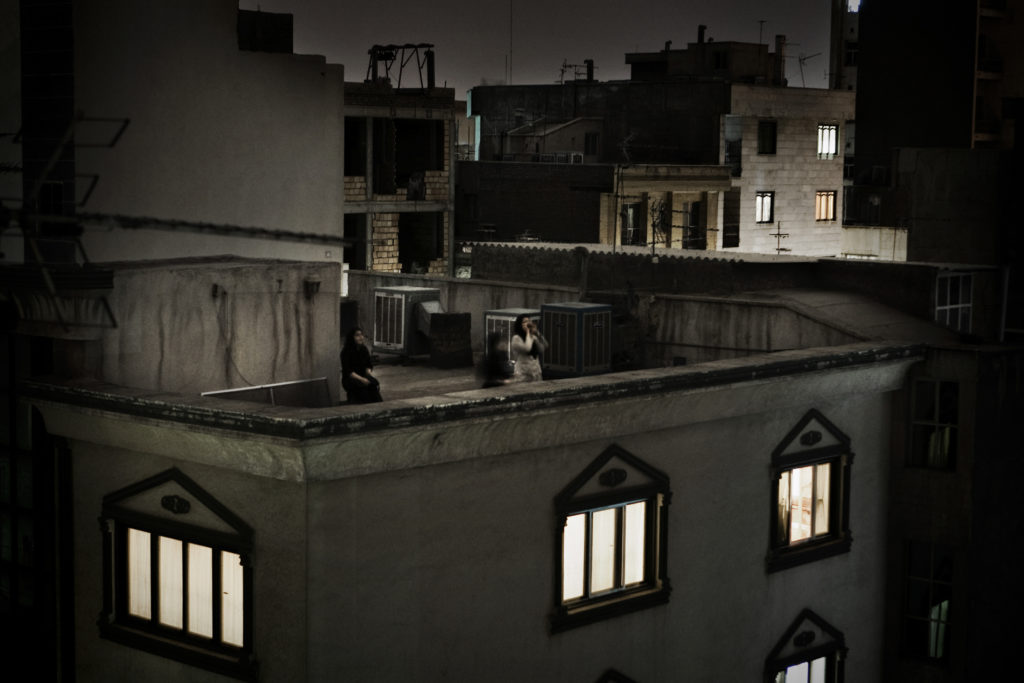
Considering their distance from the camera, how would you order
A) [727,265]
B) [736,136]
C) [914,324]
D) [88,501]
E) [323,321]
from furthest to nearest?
[736,136], [727,265], [914,324], [323,321], [88,501]

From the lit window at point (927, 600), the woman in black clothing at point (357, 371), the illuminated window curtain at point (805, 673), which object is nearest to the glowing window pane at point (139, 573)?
the woman in black clothing at point (357, 371)

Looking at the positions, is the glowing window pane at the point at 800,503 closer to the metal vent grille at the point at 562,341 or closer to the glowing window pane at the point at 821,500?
the glowing window pane at the point at 821,500

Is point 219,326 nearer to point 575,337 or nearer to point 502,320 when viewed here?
point 575,337

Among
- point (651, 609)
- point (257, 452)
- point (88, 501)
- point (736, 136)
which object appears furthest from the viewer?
point (736, 136)

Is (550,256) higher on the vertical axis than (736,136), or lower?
lower

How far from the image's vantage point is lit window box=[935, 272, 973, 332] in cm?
2431

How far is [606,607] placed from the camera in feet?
58.4

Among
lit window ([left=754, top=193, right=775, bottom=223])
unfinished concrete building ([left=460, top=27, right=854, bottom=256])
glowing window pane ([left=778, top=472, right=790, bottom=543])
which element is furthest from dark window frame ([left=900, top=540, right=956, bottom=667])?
lit window ([left=754, top=193, right=775, bottom=223])

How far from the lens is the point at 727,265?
2527cm

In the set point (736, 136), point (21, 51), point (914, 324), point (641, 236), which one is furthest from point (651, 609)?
point (736, 136)

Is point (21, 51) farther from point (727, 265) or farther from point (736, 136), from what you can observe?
point (736, 136)

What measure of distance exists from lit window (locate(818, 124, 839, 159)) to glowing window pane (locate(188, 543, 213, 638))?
5067 centimetres

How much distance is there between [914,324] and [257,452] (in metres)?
13.0

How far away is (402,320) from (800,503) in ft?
29.4
